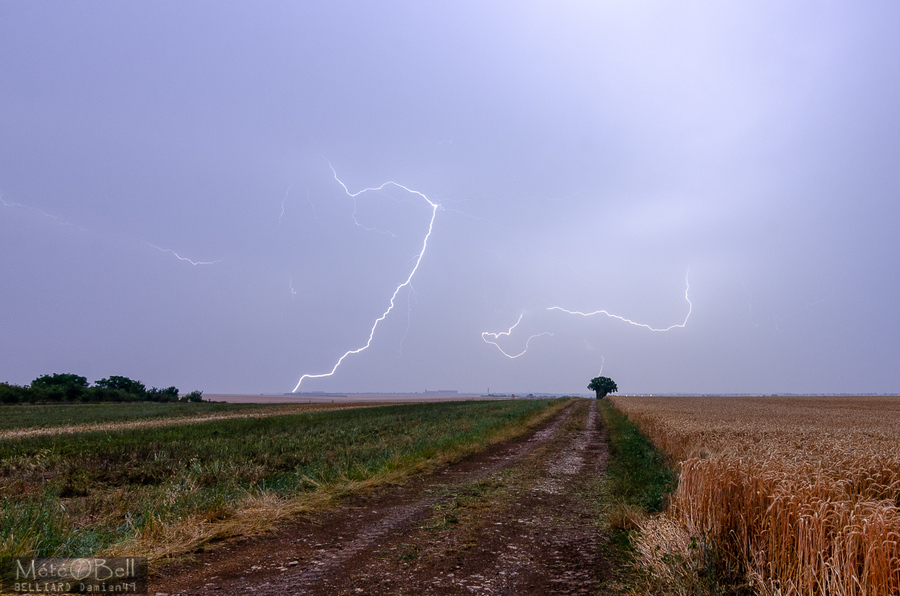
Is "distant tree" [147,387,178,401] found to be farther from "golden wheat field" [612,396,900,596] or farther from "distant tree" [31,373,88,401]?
"golden wheat field" [612,396,900,596]

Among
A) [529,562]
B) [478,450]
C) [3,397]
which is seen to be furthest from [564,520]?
[3,397]

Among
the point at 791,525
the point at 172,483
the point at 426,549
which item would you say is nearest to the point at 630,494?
the point at 426,549

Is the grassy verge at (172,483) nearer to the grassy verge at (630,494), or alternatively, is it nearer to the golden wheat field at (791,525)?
the grassy verge at (630,494)

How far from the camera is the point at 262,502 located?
887cm

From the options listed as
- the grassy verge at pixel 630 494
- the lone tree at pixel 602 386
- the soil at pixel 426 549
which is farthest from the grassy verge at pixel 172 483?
the lone tree at pixel 602 386

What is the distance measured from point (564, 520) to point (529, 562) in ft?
8.34

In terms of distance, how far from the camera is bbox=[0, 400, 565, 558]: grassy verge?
6.52 metres

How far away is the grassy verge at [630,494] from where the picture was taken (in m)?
6.71

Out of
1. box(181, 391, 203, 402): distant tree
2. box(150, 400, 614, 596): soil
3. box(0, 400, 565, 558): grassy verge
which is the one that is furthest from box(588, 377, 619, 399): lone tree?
box(150, 400, 614, 596): soil

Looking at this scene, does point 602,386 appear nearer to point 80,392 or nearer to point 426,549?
point 80,392

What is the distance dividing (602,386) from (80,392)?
467ft

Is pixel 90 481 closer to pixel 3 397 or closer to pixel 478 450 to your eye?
pixel 478 450

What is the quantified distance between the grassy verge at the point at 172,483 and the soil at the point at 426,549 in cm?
76

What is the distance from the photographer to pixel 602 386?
15762 cm
